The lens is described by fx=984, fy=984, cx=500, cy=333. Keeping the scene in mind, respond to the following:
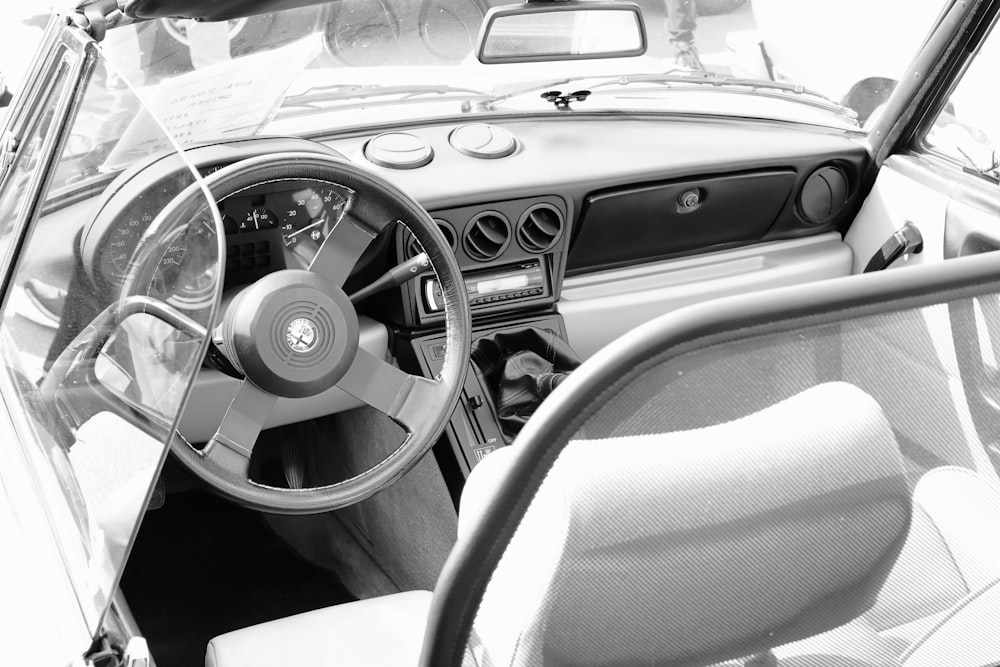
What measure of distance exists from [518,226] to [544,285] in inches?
6.9

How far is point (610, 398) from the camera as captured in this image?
0.73 metres

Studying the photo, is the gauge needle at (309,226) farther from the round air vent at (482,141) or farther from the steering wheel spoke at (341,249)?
the round air vent at (482,141)

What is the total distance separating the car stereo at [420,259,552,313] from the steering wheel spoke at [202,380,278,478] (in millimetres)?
741

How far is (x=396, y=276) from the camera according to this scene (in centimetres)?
204

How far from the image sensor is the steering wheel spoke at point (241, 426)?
1725 millimetres

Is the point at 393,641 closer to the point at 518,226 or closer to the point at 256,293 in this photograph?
the point at 256,293

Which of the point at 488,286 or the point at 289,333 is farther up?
the point at 289,333

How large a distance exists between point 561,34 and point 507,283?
1.98 feet

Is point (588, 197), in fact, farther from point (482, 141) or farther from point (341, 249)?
point (341, 249)

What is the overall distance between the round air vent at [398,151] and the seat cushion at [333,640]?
1086 millimetres

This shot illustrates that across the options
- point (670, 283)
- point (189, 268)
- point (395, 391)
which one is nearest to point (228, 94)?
point (395, 391)

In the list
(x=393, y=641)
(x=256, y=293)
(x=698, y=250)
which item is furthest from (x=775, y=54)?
(x=393, y=641)

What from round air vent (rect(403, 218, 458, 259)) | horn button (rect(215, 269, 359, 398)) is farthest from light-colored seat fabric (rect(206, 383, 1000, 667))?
round air vent (rect(403, 218, 458, 259))

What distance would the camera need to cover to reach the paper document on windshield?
1545 millimetres
